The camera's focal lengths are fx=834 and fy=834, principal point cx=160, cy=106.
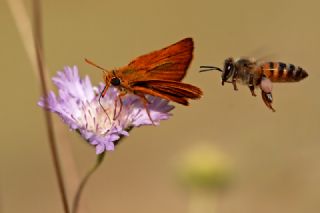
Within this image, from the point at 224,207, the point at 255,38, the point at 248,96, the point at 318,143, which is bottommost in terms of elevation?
the point at 224,207

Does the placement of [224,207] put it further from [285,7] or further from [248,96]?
[285,7]

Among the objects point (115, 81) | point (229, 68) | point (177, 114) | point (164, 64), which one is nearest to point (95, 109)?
point (115, 81)

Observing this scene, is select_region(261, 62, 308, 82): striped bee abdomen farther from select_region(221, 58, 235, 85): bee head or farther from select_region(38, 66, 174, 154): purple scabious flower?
select_region(38, 66, 174, 154): purple scabious flower

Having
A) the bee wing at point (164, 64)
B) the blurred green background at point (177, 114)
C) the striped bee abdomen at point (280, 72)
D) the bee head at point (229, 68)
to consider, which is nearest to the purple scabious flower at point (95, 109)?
the bee wing at point (164, 64)

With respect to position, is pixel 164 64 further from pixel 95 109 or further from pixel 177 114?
pixel 177 114

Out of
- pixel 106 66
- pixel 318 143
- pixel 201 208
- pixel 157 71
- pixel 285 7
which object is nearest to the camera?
pixel 157 71

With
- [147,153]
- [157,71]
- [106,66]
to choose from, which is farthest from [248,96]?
[157,71]

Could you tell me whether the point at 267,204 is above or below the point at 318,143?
below
